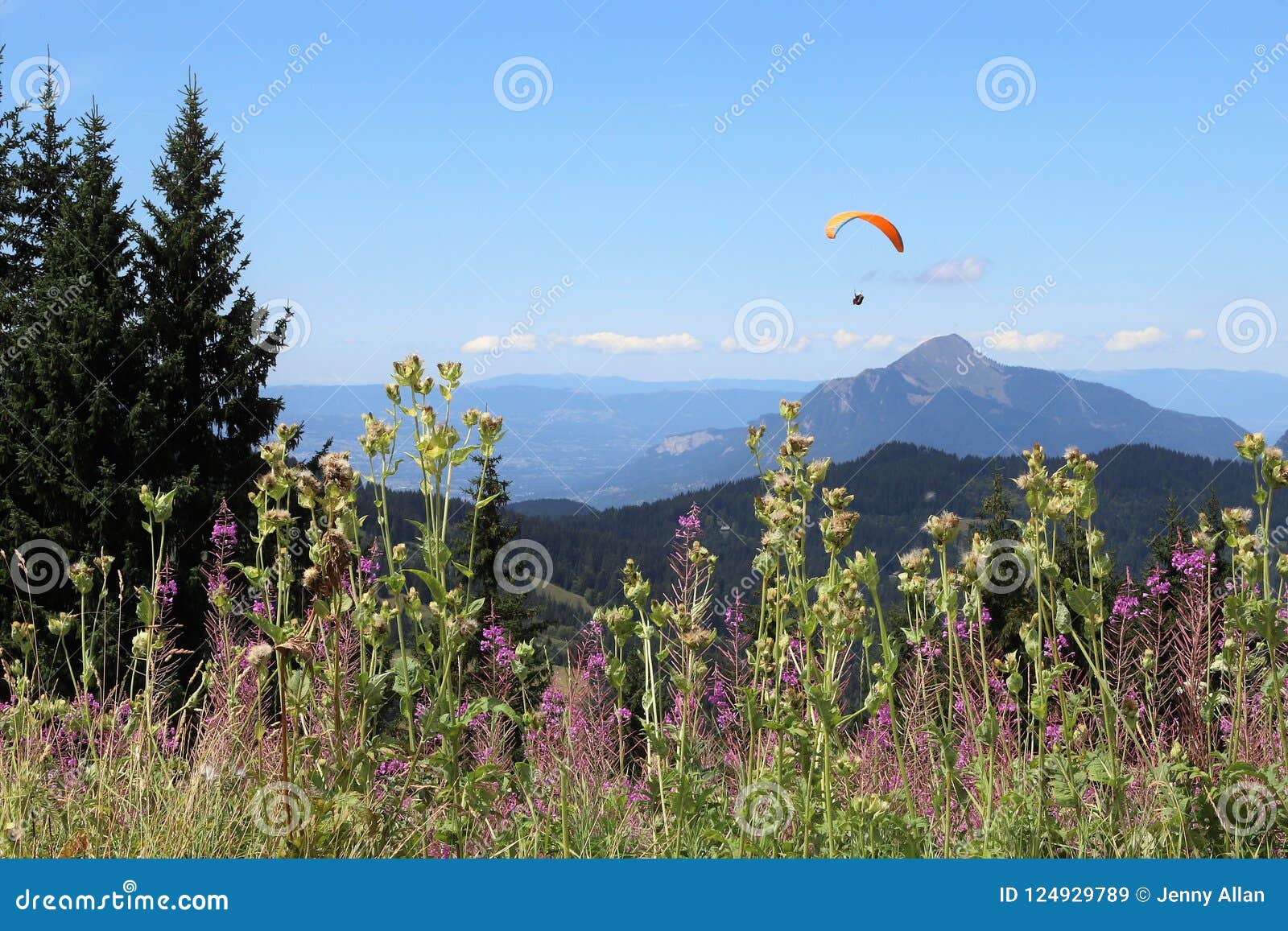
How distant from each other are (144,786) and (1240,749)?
437 cm

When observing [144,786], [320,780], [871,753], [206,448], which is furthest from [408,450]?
[206,448]

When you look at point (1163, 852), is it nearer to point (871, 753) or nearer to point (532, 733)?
point (871, 753)

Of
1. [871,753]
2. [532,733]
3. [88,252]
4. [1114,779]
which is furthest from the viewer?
[88,252]

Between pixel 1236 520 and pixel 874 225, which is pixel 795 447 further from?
pixel 874 225

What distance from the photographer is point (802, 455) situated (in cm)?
322

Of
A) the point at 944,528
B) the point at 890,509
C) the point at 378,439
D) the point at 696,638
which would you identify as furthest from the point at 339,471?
the point at 890,509

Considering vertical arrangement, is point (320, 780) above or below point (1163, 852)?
above

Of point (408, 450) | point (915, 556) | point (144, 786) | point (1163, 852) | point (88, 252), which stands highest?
point (88, 252)

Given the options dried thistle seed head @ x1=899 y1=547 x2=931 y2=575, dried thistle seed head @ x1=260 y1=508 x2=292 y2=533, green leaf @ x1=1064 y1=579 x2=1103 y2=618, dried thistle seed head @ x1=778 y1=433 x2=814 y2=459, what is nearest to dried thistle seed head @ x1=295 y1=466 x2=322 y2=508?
dried thistle seed head @ x1=260 y1=508 x2=292 y2=533

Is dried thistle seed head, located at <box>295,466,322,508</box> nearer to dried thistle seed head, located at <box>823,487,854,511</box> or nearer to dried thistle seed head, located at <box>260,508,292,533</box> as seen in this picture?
dried thistle seed head, located at <box>260,508,292,533</box>

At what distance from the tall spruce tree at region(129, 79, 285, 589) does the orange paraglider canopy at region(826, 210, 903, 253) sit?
67.3 ft

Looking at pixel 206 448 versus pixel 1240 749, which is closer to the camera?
pixel 1240 749

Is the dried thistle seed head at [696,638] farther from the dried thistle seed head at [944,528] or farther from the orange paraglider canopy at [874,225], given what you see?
the orange paraglider canopy at [874,225]

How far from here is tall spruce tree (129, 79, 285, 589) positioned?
1026 inches
